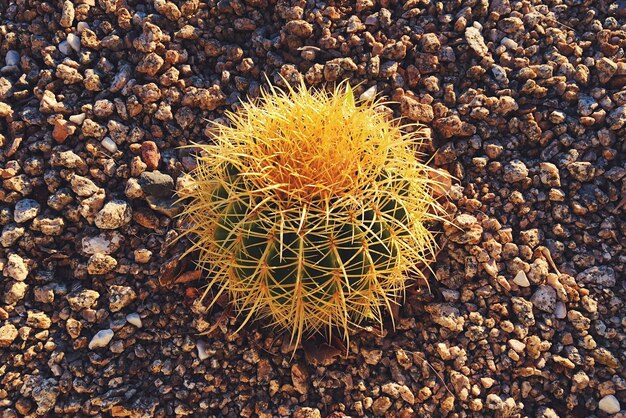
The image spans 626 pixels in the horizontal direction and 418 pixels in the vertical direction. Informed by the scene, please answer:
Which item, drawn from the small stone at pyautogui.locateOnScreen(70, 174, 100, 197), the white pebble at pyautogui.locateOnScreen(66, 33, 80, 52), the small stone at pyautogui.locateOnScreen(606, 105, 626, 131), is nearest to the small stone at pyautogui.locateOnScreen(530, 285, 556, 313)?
the small stone at pyautogui.locateOnScreen(606, 105, 626, 131)

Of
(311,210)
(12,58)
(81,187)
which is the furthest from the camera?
(12,58)

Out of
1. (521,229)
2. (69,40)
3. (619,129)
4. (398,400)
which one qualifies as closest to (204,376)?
(398,400)

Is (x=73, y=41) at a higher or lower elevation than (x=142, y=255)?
higher

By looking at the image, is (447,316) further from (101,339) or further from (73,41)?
(73,41)

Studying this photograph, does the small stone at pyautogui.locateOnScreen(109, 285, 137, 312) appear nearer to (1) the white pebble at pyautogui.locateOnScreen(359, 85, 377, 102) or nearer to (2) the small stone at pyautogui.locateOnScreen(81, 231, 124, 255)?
(2) the small stone at pyautogui.locateOnScreen(81, 231, 124, 255)

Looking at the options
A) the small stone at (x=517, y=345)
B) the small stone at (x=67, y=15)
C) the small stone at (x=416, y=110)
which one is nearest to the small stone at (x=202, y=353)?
the small stone at (x=517, y=345)

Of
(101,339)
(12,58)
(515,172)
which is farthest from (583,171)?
(12,58)
